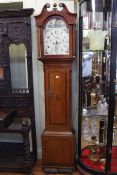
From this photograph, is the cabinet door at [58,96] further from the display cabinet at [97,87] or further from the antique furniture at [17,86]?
the antique furniture at [17,86]

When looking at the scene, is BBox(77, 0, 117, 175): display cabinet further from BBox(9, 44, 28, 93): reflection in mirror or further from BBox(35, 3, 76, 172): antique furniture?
BBox(9, 44, 28, 93): reflection in mirror

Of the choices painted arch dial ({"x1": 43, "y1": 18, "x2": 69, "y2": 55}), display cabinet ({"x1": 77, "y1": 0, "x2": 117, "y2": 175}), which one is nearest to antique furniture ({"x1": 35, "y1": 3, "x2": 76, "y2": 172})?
painted arch dial ({"x1": 43, "y1": 18, "x2": 69, "y2": 55})

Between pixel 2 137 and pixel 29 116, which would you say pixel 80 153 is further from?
pixel 2 137

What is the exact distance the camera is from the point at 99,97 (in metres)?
2.50

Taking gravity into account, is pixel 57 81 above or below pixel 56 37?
below

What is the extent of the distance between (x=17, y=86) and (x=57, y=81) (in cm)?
59

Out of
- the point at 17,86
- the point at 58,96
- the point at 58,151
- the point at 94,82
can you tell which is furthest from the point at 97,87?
the point at 17,86

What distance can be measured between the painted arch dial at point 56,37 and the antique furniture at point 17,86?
28 centimetres

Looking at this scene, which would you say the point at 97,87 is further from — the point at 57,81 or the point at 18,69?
the point at 18,69

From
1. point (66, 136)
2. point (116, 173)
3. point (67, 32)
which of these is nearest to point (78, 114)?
point (66, 136)

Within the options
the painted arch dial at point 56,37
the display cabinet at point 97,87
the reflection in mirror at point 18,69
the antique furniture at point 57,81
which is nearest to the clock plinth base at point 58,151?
the antique furniture at point 57,81

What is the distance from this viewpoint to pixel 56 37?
94.3 inches

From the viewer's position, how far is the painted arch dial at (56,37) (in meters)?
2.37

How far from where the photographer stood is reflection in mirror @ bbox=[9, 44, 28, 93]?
8.85ft
